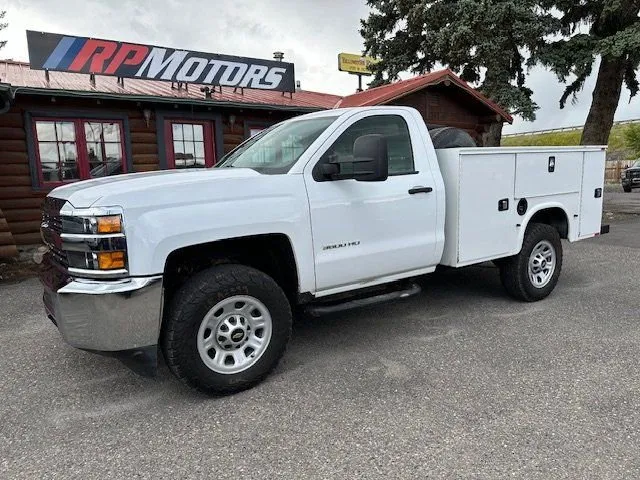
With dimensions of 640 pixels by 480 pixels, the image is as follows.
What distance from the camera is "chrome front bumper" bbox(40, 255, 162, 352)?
284cm

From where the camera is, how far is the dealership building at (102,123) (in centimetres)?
860

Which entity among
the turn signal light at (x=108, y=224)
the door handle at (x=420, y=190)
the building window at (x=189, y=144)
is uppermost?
the building window at (x=189, y=144)

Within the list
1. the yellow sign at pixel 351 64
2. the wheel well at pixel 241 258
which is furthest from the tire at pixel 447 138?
the yellow sign at pixel 351 64

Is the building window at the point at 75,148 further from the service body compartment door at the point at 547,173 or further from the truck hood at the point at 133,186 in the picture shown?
the service body compartment door at the point at 547,173

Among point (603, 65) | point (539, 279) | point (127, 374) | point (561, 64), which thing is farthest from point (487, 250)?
point (603, 65)

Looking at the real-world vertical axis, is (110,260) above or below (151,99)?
below

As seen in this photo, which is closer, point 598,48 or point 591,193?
point 591,193

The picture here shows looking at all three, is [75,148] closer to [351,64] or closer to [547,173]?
[547,173]

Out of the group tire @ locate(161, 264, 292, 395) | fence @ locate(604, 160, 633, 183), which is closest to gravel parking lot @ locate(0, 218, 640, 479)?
tire @ locate(161, 264, 292, 395)

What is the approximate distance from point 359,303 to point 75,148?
25.0 feet

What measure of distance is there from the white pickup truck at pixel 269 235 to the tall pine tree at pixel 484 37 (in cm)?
1125

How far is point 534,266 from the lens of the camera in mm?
5168

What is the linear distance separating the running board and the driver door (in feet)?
0.42

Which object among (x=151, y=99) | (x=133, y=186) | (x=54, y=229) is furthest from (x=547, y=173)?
(x=151, y=99)
